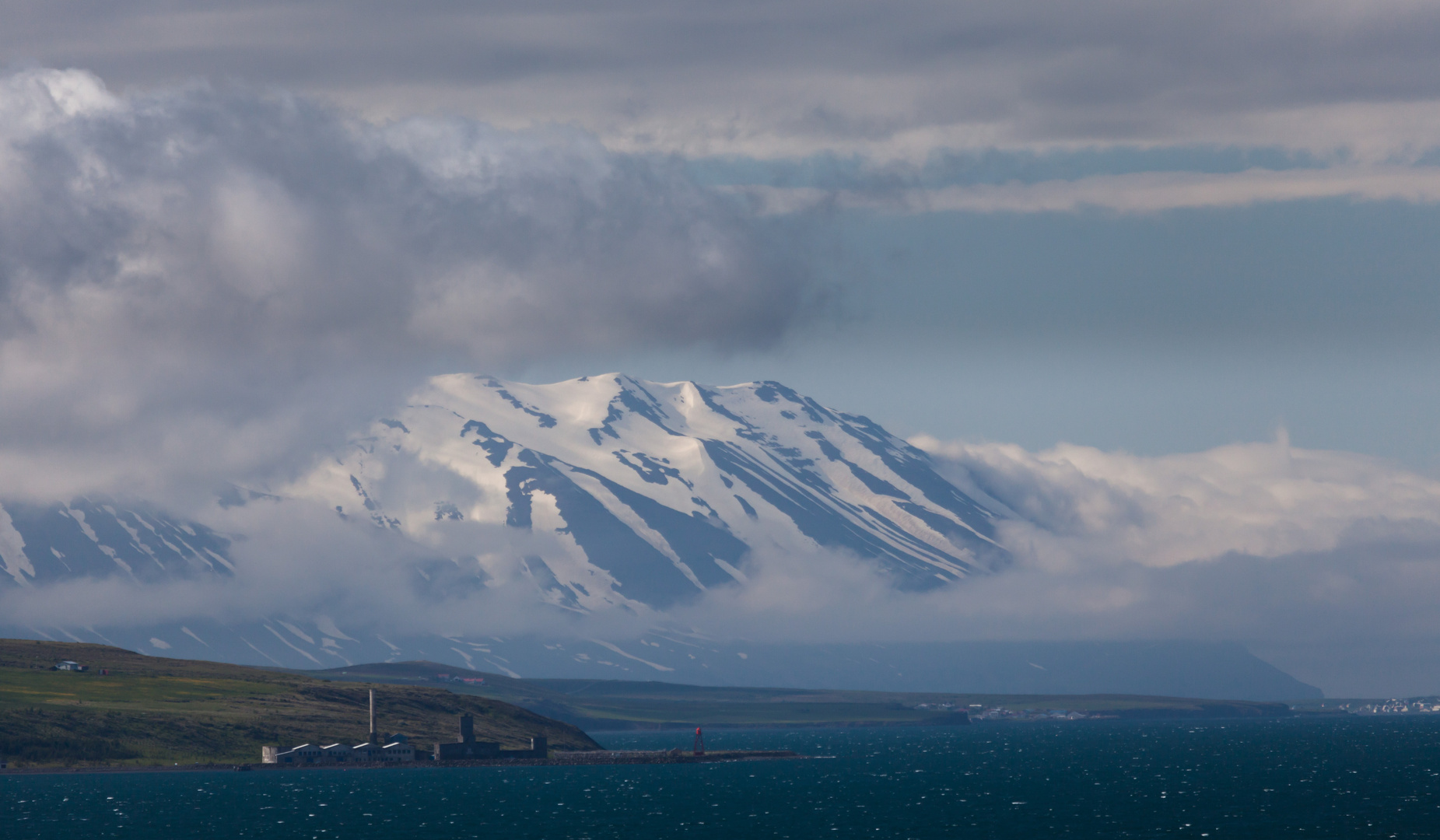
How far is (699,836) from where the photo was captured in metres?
179

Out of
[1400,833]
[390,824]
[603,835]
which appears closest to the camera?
[1400,833]

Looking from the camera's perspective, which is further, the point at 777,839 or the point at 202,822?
the point at 202,822

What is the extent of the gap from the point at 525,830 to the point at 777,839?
2583 cm

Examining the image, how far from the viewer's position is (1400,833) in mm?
166500

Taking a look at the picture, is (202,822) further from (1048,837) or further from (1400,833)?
(1400,833)

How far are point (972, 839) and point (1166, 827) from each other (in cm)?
2182

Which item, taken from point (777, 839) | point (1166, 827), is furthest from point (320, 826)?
point (1166, 827)

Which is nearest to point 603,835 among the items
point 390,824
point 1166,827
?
point 390,824

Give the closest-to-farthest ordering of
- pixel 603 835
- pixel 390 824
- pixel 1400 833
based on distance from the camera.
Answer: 1. pixel 1400 833
2. pixel 603 835
3. pixel 390 824

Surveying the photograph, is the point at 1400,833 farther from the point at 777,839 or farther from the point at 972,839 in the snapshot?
the point at 777,839

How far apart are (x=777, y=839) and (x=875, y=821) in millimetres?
21681

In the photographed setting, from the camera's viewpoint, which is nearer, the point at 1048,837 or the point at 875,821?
the point at 1048,837

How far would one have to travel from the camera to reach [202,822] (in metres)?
192

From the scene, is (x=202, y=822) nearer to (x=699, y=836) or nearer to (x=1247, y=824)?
(x=699, y=836)
